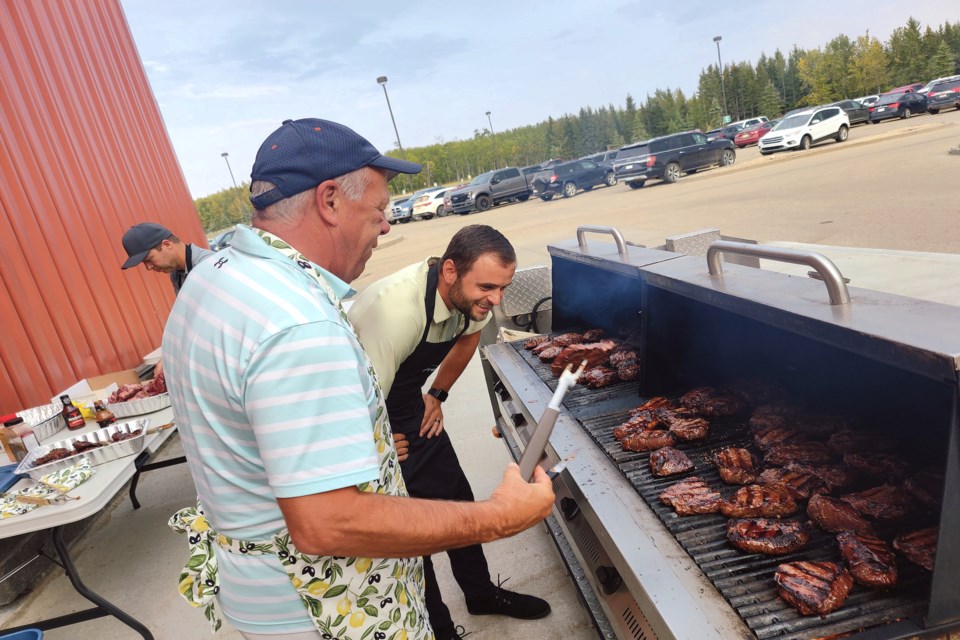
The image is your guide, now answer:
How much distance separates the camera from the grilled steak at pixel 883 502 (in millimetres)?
1554

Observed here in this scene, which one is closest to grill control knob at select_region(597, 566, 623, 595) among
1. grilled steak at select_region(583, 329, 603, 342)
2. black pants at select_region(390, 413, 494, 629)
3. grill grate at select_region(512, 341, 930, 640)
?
grill grate at select_region(512, 341, 930, 640)

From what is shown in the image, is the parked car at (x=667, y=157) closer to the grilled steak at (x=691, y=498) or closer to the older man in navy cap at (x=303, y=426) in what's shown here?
the grilled steak at (x=691, y=498)

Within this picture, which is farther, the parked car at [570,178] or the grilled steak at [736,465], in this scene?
the parked car at [570,178]

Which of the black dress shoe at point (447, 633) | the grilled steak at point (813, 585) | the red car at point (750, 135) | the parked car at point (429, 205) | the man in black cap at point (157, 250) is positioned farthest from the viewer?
the red car at point (750, 135)

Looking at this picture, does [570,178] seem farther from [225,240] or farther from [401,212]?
[225,240]

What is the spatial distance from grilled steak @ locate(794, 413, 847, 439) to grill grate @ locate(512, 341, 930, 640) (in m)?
0.20

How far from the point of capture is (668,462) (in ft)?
6.35

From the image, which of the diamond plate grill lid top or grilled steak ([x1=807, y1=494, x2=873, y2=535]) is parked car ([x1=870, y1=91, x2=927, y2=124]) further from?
grilled steak ([x1=807, y1=494, x2=873, y2=535])

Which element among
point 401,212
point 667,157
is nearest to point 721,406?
point 667,157

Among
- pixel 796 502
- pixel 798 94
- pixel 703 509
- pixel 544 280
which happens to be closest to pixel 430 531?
pixel 703 509

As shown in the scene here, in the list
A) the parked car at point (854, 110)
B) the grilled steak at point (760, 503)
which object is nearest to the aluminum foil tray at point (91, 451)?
the grilled steak at point (760, 503)

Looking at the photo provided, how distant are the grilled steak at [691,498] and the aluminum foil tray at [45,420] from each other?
3998 millimetres

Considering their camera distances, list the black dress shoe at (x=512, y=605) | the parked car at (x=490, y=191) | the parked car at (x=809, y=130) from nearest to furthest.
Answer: the black dress shoe at (x=512, y=605) < the parked car at (x=809, y=130) < the parked car at (x=490, y=191)

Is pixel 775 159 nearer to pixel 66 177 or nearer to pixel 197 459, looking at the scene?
pixel 66 177
